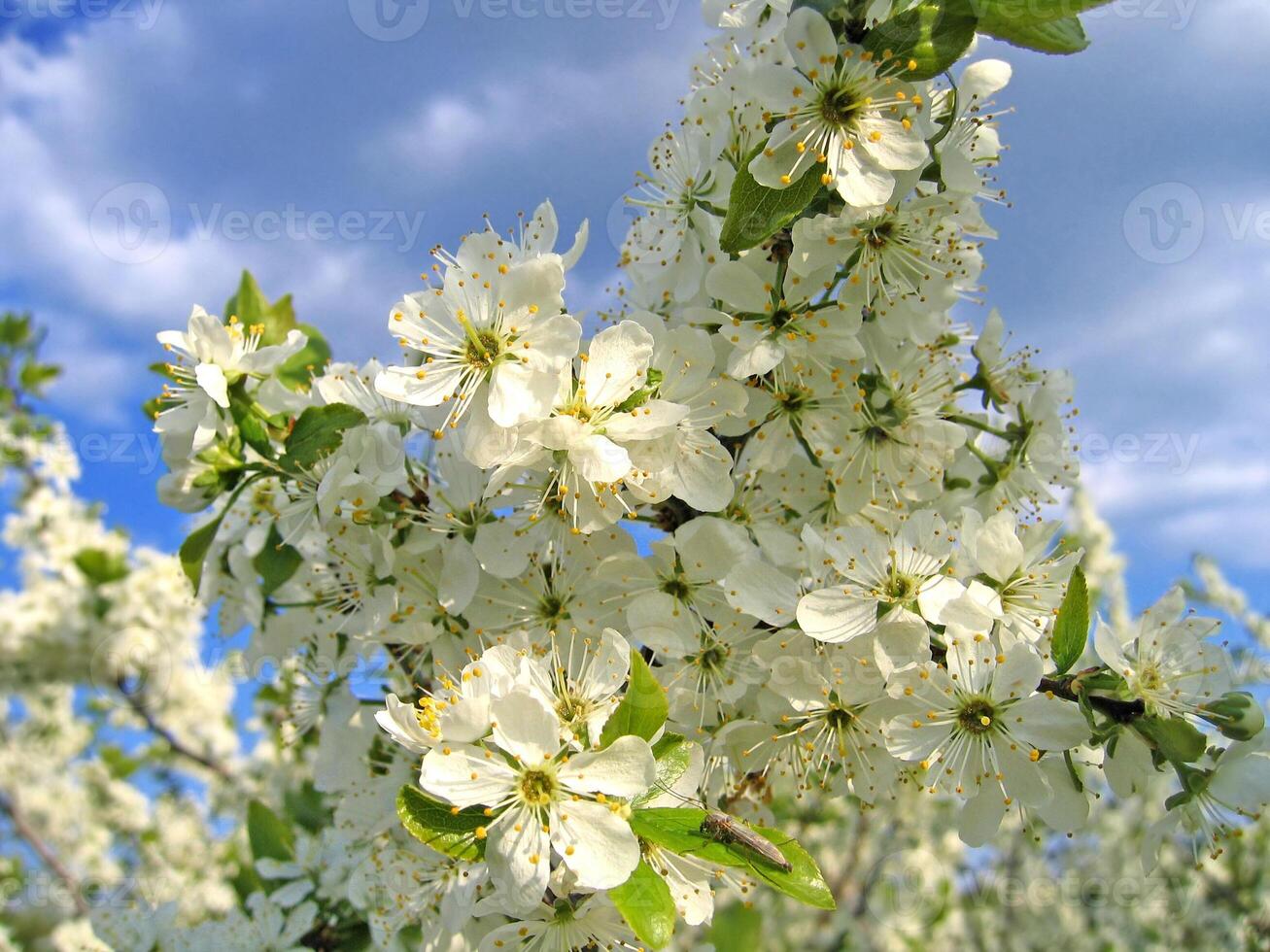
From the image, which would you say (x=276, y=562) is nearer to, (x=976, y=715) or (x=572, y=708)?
(x=572, y=708)

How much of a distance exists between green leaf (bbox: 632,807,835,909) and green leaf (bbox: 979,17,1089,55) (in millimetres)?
1543

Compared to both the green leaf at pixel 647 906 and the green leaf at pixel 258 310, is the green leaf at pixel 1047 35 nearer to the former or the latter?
the green leaf at pixel 647 906

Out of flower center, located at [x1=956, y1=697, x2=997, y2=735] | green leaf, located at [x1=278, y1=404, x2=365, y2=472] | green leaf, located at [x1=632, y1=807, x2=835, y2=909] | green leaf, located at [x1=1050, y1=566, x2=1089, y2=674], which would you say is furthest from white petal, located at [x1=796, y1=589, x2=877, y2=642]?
green leaf, located at [x1=278, y1=404, x2=365, y2=472]

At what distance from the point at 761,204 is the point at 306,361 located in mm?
1468

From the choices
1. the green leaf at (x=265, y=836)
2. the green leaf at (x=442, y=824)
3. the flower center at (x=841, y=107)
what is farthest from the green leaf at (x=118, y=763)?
the flower center at (x=841, y=107)

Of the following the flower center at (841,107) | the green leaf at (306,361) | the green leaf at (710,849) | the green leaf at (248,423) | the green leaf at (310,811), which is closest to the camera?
the green leaf at (710,849)

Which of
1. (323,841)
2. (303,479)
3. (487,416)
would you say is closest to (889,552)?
(487,416)

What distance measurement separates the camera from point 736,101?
6.57ft

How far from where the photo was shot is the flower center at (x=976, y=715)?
1598 mm

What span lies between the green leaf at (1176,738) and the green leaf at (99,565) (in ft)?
19.2

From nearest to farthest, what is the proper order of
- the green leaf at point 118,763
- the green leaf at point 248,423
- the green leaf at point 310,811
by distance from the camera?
A: the green leaf at point 248,423 < the green leaf at point 310,811 < the green leaf at point 118,763

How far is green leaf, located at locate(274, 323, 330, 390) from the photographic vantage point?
2465 mm

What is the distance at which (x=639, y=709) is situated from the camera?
54.9 inches

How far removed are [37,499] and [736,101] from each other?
5.74 metres
